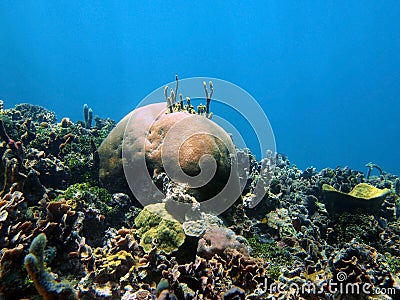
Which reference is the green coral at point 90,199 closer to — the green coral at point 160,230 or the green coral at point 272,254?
the green coral at point 160,230

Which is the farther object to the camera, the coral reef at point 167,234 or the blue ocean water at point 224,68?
the blue ocean water at point 224,68

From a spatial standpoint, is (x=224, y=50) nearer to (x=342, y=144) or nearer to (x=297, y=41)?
(x=297, y=41)

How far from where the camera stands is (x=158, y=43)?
16825cm

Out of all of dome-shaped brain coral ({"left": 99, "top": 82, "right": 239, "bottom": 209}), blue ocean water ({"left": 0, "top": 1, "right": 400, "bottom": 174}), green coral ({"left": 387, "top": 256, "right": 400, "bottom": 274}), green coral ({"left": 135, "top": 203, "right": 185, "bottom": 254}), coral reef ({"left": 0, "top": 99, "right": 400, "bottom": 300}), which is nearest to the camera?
coral reef ({"left": 0, "top": 99, "right": 400, "bottom": 300})

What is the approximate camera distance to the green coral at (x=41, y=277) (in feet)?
7.15

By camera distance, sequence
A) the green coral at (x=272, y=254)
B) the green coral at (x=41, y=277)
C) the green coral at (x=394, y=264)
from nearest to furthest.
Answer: the green coral at (x=41, y=277) → the green coral at (x=272, y=254) → the green coral at (x=394, y=264)

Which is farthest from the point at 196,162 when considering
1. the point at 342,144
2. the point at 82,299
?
the point at 342,144

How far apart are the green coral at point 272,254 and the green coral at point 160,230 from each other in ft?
4.54
